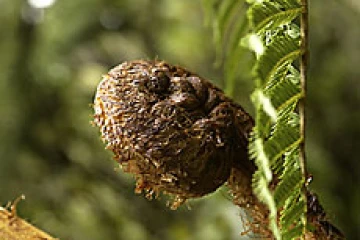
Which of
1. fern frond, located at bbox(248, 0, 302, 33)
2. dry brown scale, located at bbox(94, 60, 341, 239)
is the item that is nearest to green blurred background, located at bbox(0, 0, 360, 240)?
dry brown scale, located at bbox(94, 60, 341, 239)

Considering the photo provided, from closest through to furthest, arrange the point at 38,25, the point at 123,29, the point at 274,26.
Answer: the point at 274,26, the point at 38,25, the point at 123,29

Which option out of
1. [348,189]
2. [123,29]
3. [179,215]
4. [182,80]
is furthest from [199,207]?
[182,80]

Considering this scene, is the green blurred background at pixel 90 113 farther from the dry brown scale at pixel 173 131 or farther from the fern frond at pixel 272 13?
the fern frond at pixel 272 13

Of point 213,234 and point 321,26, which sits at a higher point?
point 321,26

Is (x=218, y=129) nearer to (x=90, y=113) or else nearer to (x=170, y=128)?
(x=170, y=128)

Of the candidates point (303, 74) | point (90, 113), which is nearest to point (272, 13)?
point (303, 74)

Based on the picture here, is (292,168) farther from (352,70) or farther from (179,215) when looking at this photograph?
(352,70)

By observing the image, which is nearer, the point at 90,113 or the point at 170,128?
the point at 170,128
